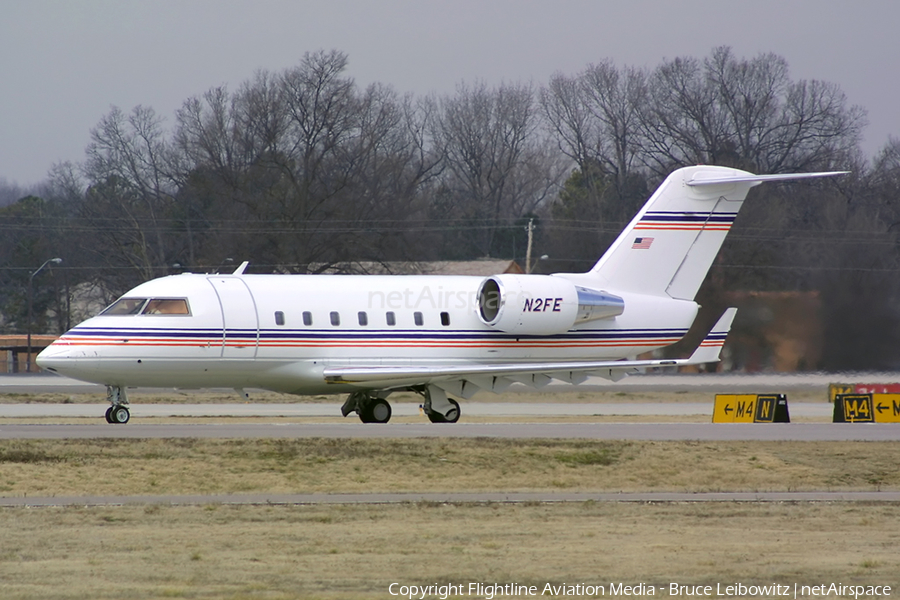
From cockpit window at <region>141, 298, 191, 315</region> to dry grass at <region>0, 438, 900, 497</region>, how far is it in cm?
595

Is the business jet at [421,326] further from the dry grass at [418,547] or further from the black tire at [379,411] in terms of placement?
the dry grass at [418,547]

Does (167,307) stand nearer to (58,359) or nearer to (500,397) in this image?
(58,359)

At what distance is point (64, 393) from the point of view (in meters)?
42.2

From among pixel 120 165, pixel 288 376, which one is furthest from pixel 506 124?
pixel 288 376

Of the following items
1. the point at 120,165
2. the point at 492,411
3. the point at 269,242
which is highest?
the point at 120,165

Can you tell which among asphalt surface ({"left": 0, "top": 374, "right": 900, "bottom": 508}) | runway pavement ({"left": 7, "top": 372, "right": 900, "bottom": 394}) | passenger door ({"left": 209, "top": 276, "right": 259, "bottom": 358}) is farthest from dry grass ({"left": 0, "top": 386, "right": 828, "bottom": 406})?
passenger door ({"left": 209, "top": 276, "right": 259, "bottom": 358})

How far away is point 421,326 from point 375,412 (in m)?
2.29

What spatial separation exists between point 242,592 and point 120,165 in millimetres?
70049

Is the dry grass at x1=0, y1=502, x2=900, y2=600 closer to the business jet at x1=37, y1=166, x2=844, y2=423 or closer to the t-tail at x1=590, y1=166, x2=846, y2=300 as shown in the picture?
the business jet at x1=37, y1=166, x2=844, y2=423

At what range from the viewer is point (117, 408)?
25234mm

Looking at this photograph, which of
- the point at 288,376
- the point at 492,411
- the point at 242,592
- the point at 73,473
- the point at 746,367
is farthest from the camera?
the point at 746,367

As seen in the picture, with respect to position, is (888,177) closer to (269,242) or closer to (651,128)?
(651,128)

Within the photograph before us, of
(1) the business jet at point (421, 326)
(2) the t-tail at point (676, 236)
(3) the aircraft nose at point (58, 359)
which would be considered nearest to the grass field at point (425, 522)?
(3) the aircraft nose at point (58, 359)

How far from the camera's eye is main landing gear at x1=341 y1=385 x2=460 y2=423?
27.9m
